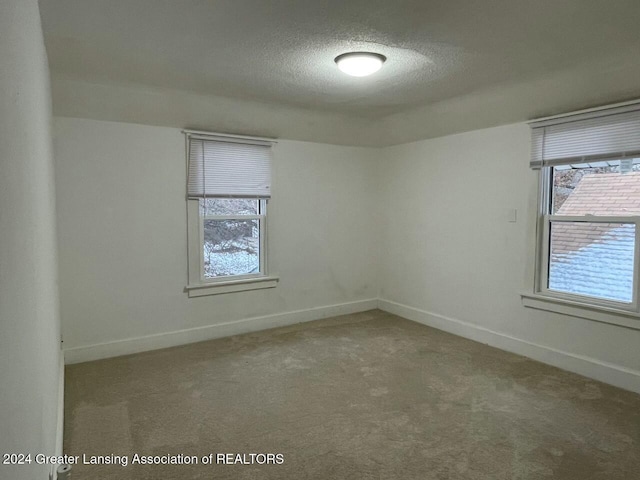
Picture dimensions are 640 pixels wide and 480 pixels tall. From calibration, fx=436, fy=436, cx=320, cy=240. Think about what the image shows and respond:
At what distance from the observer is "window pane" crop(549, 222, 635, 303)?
3.25m

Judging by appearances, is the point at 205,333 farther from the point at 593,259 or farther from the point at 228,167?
the point at 593,259

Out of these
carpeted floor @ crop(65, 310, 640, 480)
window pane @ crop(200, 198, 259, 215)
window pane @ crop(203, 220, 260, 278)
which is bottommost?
carpeted floor @ crop(65, 310, 640, 480)

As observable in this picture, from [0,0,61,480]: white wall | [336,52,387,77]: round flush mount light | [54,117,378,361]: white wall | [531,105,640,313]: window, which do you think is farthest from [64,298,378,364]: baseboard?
[336,52,387,77]: round flush mount light

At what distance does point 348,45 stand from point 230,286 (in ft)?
8.57

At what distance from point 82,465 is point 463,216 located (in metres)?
3.68

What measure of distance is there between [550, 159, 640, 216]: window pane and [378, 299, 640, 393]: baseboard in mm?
1150

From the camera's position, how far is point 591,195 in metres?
3.45

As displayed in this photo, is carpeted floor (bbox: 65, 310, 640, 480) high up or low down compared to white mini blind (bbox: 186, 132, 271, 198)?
down

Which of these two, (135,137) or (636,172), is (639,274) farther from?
(135,137)

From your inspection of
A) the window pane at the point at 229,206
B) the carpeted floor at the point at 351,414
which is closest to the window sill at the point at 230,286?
the carpeted floor at the point at 351,414

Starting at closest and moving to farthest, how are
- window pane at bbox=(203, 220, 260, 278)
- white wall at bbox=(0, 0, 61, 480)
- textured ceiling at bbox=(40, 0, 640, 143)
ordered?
1. white wall at bbox=(0, 0, 61, 480)
2. textured ceiling at bbox=(40, 0, 640, 143)
3. window pane at bbox=(203, 220, 260, 278)

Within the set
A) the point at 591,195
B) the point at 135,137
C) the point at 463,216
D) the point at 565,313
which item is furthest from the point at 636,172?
the point at 135,137

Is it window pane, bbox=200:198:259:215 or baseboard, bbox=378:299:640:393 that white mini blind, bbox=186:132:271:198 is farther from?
baseboard, bbox=378:299:640:393

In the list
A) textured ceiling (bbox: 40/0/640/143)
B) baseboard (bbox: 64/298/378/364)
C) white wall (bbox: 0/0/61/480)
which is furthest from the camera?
baseboard (bbox: 64/298/378/364)
